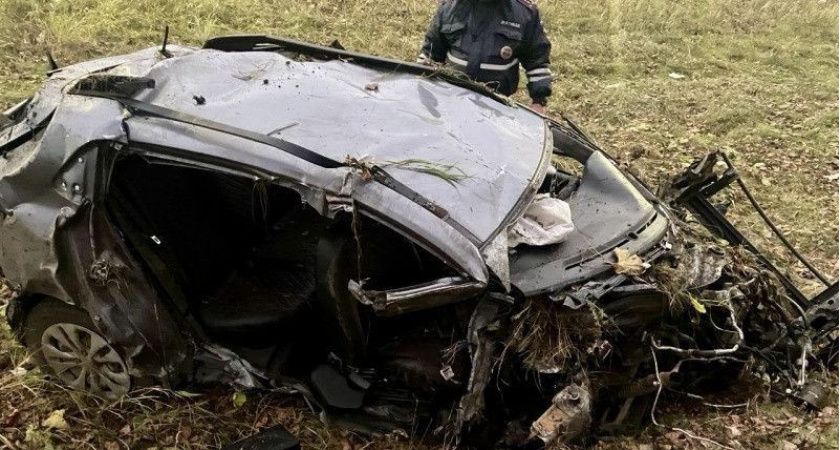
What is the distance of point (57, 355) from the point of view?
304 centimetres

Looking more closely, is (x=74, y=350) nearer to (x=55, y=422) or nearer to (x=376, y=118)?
(x=55, y=422)

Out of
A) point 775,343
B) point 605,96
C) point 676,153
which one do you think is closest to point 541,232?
point 775,343

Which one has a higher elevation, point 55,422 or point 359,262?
point 359,262

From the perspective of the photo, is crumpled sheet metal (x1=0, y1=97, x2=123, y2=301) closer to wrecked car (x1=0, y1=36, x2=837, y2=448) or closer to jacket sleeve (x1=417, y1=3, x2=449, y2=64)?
wrecked car (x1=0, y1=36, x2=837, y2=448)

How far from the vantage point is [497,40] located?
4.81m

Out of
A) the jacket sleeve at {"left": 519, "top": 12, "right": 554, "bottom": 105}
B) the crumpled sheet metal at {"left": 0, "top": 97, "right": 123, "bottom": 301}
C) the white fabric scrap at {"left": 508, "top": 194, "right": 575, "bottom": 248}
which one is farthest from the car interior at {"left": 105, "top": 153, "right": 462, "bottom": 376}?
the jacket sleeve at {"left": 519, "top": 12, "right": 554, "bottom": 105}

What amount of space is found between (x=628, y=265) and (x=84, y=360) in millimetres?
2333

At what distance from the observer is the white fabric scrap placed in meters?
2.67

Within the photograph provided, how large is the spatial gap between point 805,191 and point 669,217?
4.01 m

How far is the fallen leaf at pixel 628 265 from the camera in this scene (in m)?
2.62

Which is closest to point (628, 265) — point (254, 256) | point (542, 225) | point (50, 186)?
point (542, 225)

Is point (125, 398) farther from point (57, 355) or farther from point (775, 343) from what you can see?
point (775, 343)

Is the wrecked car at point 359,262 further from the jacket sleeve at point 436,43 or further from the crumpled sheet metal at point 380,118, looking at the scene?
the jacket sleeve at point 436,43

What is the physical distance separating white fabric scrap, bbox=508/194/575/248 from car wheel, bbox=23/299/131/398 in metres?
1.72
